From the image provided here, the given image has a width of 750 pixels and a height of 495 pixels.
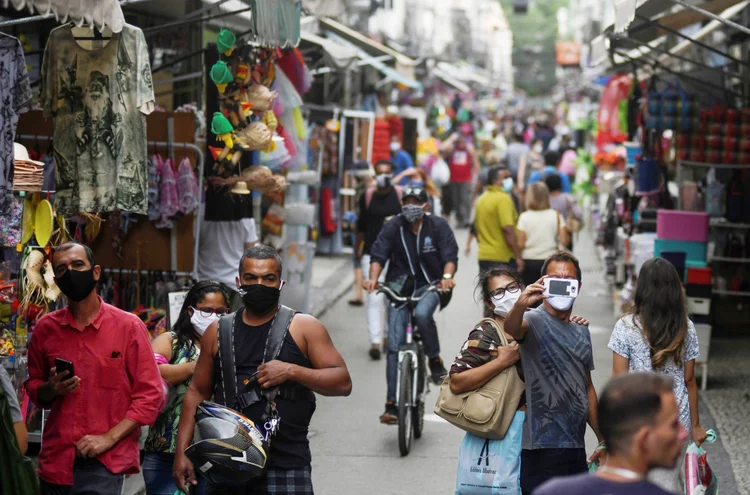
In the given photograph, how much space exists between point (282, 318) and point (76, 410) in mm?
1006

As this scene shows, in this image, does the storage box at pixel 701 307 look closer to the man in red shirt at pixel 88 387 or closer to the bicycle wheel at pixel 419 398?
the bicycle wheel at pixel 419 398

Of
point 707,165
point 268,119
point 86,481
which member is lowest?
point 86,481

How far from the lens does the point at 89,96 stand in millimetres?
7480

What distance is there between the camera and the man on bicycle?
359 inches

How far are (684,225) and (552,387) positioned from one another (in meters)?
7.56

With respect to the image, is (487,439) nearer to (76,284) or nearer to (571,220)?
(76,284)

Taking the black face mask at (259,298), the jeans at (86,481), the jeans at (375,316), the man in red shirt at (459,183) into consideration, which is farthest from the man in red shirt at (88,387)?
the man in red shirt at (459,183)

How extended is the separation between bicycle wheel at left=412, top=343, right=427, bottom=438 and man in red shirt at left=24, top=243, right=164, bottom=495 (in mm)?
3855

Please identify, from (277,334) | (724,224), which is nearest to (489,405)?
(277,334)

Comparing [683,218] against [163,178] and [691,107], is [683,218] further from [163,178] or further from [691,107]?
[163,178]

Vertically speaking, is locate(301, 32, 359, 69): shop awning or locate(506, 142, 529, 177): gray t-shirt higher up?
locate(301, 32, 359, 69): shop awning

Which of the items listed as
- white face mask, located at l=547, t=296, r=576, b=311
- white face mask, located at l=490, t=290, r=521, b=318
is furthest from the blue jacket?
white face mask, located at l=547, t=296, r=576, b=311

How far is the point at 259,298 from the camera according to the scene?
4.83 meters

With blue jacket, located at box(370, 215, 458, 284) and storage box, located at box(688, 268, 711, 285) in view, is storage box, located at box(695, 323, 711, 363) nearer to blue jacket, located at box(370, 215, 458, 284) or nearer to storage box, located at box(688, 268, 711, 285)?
storage box, located at box(688, 268, 711, 285)
